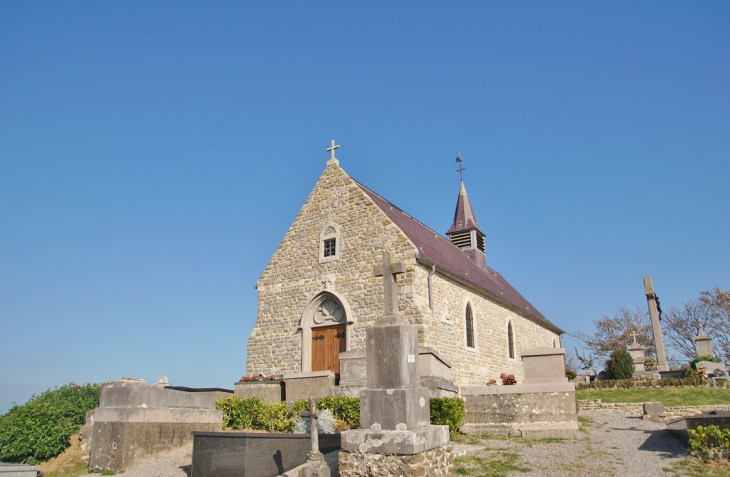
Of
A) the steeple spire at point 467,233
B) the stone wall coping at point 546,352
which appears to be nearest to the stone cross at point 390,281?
the stone wall coping at point 546,352

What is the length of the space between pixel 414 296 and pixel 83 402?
934cm

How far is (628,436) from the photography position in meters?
11.2

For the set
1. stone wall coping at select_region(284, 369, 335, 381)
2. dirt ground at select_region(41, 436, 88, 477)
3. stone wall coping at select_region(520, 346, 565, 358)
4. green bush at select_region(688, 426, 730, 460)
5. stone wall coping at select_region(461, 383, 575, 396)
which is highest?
stone wall coping at select_region(520, 346, 565, 358)

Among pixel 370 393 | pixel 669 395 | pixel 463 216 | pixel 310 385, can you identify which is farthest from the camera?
pixel 463 216

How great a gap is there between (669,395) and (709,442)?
11352 millimetres

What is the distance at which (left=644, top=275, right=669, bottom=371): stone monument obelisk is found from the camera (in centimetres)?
2472

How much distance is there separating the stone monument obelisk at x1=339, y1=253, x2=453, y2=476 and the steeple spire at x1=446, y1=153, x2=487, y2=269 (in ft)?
63.6

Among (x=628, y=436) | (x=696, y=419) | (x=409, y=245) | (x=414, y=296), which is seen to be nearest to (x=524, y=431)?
(x=628, y=436)

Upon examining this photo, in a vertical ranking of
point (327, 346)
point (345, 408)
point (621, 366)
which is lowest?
point (345, 408)

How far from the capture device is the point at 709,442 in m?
8.43

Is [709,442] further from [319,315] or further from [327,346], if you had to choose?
[319,315]

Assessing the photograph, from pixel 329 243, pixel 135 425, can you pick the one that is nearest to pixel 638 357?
pixel 329 243

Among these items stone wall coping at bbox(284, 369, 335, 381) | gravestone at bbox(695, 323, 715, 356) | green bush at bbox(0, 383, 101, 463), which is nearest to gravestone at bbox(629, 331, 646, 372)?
gravestone at bbox(695, 323, 715, 356)

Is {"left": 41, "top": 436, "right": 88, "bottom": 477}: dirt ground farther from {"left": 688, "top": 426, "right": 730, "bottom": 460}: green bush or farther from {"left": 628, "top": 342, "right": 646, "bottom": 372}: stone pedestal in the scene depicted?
{"left": 628, "top": 342, "right": 646, "bottom": 372}: stone pedestal
